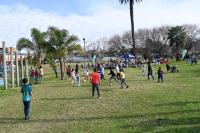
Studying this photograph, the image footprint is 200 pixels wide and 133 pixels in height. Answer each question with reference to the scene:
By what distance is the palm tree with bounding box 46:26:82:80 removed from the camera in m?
19.2

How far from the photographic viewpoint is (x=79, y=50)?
20.2 metres

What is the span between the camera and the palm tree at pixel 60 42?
19.2m

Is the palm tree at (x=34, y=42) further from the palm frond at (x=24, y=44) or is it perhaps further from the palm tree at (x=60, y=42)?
the palm tree at (x=60, y=42)

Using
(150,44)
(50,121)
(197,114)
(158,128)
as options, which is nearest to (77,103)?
(50,121)

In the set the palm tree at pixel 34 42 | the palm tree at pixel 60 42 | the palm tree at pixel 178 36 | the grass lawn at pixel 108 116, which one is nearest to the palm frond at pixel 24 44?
the palm tree at pixel 34 42

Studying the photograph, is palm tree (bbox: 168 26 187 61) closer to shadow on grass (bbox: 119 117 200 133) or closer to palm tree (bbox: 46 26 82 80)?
palm tree (bbox: 46 26 82 80)

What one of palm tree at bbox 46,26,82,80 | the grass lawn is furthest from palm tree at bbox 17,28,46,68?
the grass lawn

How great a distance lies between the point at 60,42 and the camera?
19516mm

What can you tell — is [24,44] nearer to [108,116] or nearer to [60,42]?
[60,42]

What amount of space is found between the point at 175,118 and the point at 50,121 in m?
4.39

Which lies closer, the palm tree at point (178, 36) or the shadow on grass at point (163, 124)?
the shadow on grass at point (163, 124)

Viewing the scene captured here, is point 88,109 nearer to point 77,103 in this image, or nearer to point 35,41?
point 77,103

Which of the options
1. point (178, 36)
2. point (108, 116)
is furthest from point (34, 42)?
point (178, 36)

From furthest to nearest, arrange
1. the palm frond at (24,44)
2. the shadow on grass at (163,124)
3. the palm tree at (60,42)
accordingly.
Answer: the palm frond at (24,44) → the palm tree at (60,42) → the shadow on grass at (163,124)
